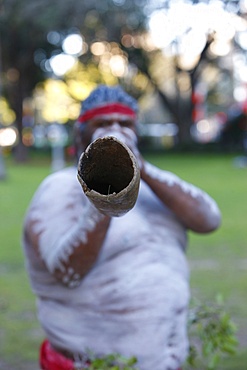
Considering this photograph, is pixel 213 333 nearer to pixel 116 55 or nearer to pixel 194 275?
pixel 194 275

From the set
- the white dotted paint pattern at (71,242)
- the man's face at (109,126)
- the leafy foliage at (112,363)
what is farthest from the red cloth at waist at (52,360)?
the man's face at (109,126)

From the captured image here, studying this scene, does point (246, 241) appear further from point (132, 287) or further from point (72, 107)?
point (72, 107)

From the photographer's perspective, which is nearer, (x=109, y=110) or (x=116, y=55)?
(x=109, y=110)

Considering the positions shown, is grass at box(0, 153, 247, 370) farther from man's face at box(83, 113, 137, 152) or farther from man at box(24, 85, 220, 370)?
man's face at box(83, 113, 137, 152)

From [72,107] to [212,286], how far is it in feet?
94.8

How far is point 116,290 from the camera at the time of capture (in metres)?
2.13

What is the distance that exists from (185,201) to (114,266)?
0.33m

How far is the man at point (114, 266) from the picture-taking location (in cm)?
212

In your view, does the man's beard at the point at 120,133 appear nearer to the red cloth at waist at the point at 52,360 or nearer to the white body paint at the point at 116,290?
the white body paint at the point at 116,290

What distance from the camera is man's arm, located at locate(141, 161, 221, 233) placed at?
7.32ft

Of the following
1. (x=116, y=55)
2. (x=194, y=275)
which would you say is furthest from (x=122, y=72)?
(x=194, y=275)

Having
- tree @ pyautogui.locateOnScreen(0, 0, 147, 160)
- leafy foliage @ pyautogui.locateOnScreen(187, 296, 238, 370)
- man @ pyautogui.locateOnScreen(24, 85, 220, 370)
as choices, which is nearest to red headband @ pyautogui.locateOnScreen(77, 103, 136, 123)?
man @ pyautogui.locateOnScreen(24, 85, 220, 370)

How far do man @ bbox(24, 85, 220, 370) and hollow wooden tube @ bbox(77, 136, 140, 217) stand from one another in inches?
29.9

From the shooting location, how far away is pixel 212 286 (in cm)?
581
